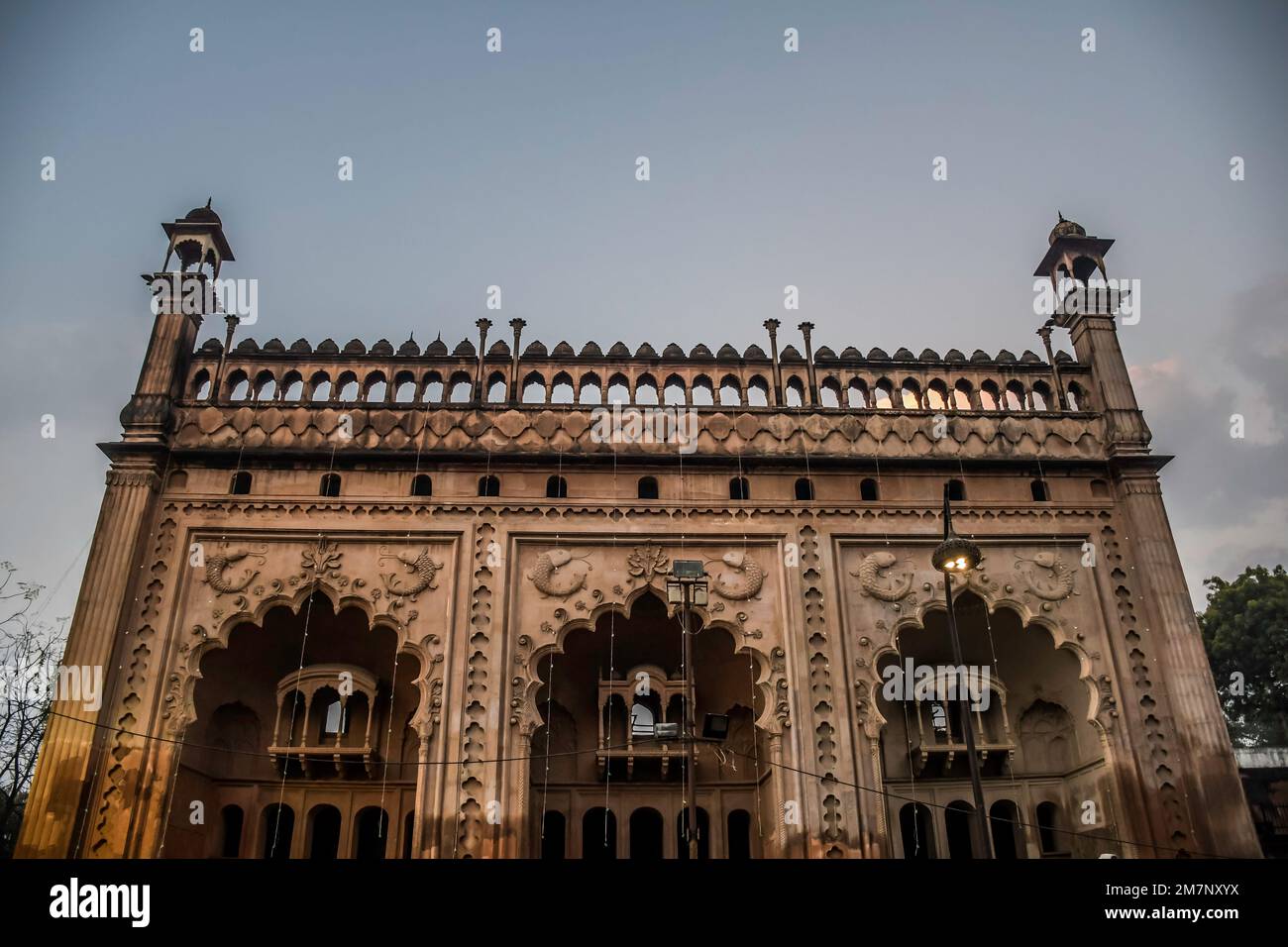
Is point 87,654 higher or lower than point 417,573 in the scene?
lower

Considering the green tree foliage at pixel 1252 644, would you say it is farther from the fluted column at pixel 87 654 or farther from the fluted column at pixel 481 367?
the fluted column at pixel 87 654

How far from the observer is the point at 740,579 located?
75.4 feet

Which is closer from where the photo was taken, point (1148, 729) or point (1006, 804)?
point (1148, 729)

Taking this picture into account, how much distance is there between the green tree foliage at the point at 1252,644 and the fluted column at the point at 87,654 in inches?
1448

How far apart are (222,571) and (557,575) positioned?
8.03 meters

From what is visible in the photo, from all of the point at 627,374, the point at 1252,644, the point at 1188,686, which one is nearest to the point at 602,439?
the point at 627,374

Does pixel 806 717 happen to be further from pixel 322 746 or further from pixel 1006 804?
pixel 322 746

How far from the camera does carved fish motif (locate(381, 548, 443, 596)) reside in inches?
885

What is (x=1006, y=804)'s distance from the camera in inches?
982

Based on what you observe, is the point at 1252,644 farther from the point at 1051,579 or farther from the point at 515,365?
the point at 515,365

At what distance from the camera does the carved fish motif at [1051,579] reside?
23281mm

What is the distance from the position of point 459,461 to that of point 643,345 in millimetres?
5944

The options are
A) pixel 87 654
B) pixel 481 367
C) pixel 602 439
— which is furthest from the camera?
pixel 481 367
